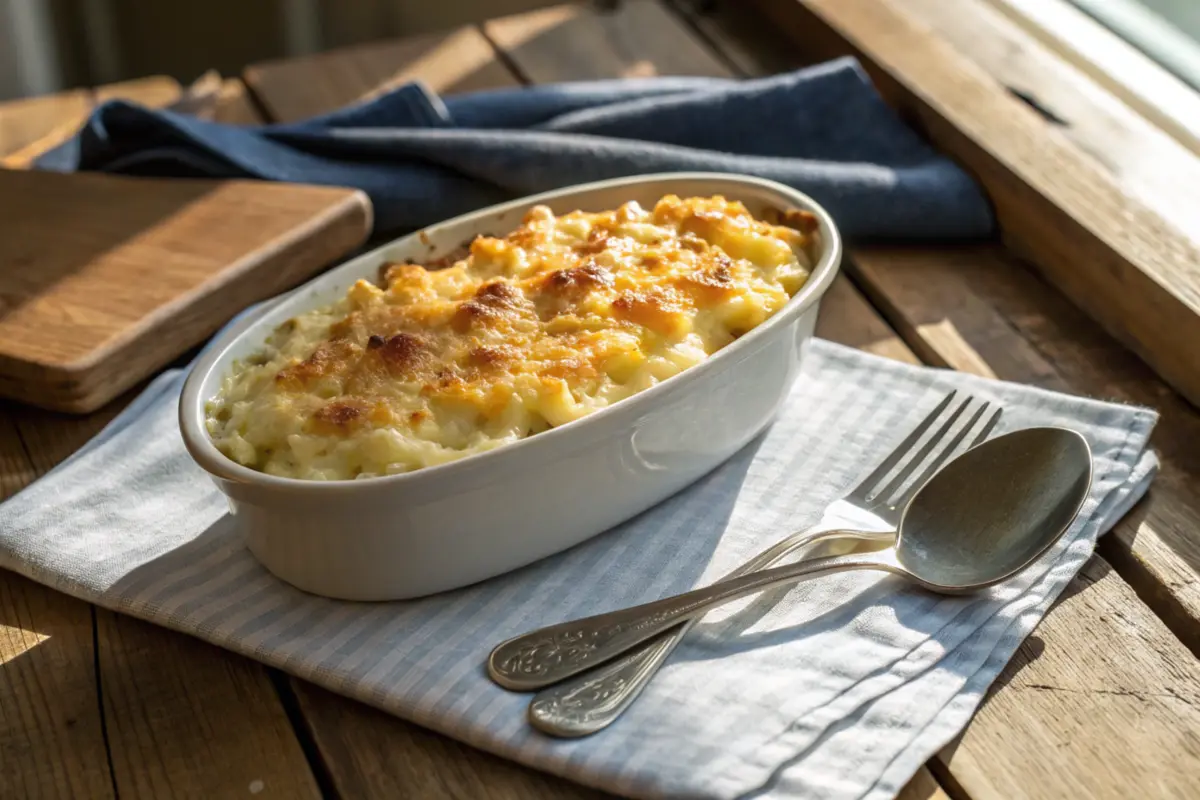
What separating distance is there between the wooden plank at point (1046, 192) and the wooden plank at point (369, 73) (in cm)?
49

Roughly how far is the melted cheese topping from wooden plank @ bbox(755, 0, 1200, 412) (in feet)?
1.14

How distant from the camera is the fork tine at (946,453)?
1.04m

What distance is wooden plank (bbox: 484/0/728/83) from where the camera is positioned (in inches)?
75.0

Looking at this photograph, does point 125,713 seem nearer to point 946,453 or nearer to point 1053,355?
point 946,453

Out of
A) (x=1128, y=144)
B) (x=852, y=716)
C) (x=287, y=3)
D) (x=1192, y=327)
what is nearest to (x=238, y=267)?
(x=852, y=716)

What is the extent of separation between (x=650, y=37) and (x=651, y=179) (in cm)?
79

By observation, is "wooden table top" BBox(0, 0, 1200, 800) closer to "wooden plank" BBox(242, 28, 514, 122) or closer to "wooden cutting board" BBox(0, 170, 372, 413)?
"wooden cutting board" BBox(0, 170, 372, 413)

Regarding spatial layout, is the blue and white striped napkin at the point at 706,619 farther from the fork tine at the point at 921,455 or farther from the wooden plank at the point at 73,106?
the wooden plank at the point at 73,106

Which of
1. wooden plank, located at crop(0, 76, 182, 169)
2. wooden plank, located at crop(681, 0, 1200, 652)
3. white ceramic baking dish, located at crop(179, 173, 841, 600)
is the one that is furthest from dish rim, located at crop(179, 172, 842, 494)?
wooden plank, located at crop(0, 76, 182, 169)

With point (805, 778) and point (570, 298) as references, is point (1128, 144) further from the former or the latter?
point (805, 778)

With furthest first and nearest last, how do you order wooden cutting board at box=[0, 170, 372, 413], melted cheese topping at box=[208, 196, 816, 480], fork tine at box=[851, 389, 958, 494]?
wooden cutting board at box=[0, 170, 372, 413], fork tine at box=[851, 389, 958, 494], melted cheese topping at box=[208, 196, 816, 480]

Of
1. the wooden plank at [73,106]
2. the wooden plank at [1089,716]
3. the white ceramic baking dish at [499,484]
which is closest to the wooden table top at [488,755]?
the wooden plank at [1089,716]

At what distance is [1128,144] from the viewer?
1.55 m

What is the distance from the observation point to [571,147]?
152 centimetres
